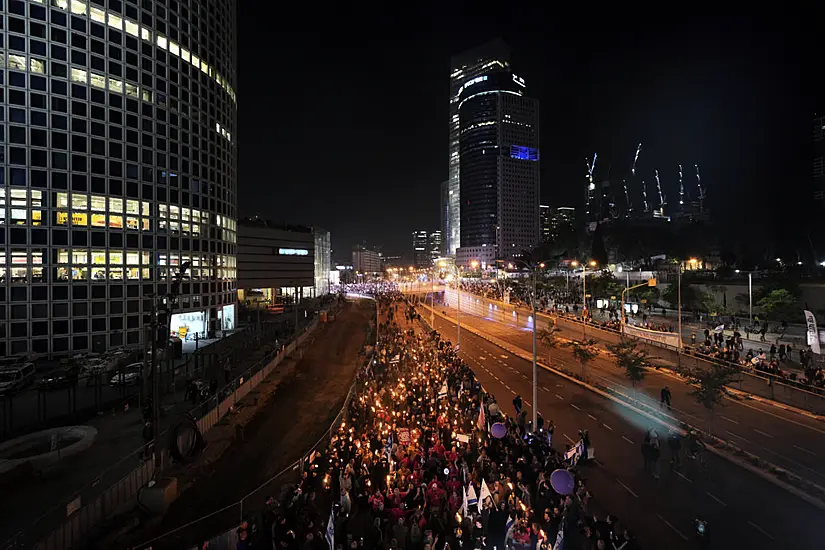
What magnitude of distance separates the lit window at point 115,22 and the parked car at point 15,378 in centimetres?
3378

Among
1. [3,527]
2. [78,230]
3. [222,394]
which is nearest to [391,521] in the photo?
[3,527]

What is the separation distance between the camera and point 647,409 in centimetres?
2256

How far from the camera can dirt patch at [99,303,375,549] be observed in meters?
12.8

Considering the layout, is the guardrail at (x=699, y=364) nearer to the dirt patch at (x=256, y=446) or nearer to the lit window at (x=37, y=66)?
the dirt patch at (x=256, y=446)

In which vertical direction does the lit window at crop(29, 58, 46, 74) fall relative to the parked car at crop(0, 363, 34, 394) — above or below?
above

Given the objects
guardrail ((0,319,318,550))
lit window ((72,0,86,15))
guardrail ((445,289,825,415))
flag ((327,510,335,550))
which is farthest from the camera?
lit window ((72,0,86,15))

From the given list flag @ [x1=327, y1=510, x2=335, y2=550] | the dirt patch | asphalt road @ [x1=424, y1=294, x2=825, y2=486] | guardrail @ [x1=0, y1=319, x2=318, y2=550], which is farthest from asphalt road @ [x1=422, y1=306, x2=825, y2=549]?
guardrail @ [x1=0, y1=319, x2=318, y2=550]

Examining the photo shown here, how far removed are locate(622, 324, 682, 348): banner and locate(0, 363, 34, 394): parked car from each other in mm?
44714

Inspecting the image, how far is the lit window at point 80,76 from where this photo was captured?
40062mm

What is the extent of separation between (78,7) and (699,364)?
6155 centimetres

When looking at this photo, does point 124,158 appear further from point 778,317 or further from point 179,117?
point 778,317

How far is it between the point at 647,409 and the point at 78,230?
47.8 meters

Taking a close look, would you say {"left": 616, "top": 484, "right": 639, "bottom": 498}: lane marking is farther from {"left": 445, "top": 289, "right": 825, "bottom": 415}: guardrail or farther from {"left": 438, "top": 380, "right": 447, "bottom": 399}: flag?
{"left": 445, "top": 289, "right": 825, "bottom": 415}: guardrail

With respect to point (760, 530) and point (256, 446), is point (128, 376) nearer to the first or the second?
point (256, 446)
